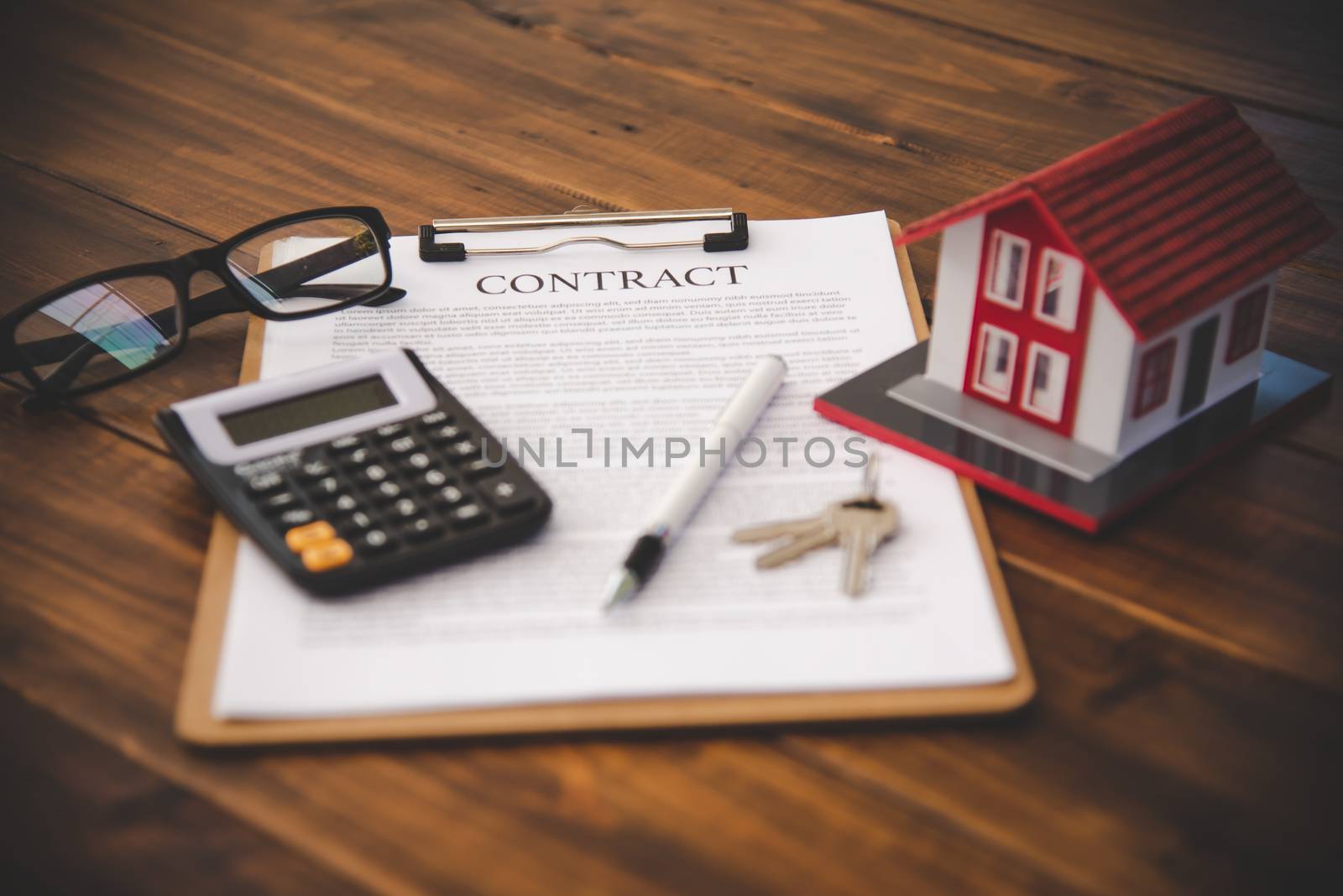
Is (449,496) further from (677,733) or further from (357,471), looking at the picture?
(677,733)

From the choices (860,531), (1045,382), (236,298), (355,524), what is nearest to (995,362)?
(1045,382)

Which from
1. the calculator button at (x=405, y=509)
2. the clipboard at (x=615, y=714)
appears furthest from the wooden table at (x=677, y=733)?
the calculator button at (x=405, y=509)

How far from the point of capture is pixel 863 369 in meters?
0.77

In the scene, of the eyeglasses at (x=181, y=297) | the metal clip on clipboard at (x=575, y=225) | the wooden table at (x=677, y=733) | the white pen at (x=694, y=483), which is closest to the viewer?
the wooden table at (x=677, y=733)

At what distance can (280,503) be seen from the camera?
637mm

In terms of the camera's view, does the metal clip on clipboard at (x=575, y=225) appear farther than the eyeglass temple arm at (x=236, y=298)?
Yes

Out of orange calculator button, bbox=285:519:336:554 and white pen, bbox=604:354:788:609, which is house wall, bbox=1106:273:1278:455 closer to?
white pen, bbox=604:354:788:609

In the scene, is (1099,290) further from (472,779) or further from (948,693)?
(472,779)

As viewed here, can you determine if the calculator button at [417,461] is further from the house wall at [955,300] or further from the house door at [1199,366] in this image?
the house door at [1199,366]

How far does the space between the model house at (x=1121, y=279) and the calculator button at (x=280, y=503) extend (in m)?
0.36

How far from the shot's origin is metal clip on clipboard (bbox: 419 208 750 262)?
891 mm

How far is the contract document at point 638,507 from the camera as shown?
571mm

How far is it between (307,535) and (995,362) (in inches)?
15.4

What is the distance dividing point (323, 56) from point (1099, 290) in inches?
32.3
